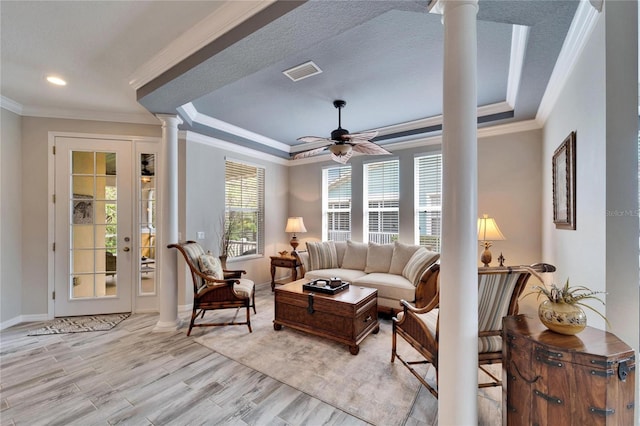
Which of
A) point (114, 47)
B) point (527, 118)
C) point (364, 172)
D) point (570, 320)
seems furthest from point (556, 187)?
point (114, 47)

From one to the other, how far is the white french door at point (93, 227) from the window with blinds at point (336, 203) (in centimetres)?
333

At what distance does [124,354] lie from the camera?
270 cm

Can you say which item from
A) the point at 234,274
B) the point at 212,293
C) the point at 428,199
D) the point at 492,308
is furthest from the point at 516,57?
the point at 212,293

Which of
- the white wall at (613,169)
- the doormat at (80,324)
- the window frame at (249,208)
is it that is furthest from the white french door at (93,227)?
the white wall at (613,169)

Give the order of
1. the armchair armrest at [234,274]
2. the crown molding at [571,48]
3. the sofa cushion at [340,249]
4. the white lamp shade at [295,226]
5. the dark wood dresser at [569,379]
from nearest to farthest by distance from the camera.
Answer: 1. the dark wood dresser at [569,379]
2. the crown molding at [571,48]
3. the armchair armrest at [234,274]
4. the sofa cushion at [340,249]
5. the white lamp shade at [295,226]

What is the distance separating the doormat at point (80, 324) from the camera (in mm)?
3213

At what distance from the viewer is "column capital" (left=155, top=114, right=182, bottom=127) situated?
3348 millimetres

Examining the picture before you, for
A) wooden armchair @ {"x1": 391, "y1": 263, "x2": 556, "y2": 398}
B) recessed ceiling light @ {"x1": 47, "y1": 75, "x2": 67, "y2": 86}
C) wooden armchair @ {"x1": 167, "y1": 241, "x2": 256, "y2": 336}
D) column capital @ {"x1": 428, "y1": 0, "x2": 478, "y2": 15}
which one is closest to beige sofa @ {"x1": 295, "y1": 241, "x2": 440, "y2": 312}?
wooden armchair @ {"x1": 391, "y1": 263, "x2": 556, "y2": 398}

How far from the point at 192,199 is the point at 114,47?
7.20 feet

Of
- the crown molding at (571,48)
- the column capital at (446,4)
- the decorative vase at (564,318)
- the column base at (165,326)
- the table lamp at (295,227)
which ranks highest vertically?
the crown molding at (571,48)

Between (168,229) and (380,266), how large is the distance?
309cm

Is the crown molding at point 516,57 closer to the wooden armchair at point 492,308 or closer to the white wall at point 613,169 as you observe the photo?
the white wall at point 613,169

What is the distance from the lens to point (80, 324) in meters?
3.41

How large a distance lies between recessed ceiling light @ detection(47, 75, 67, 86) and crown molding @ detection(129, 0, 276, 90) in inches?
31.8
